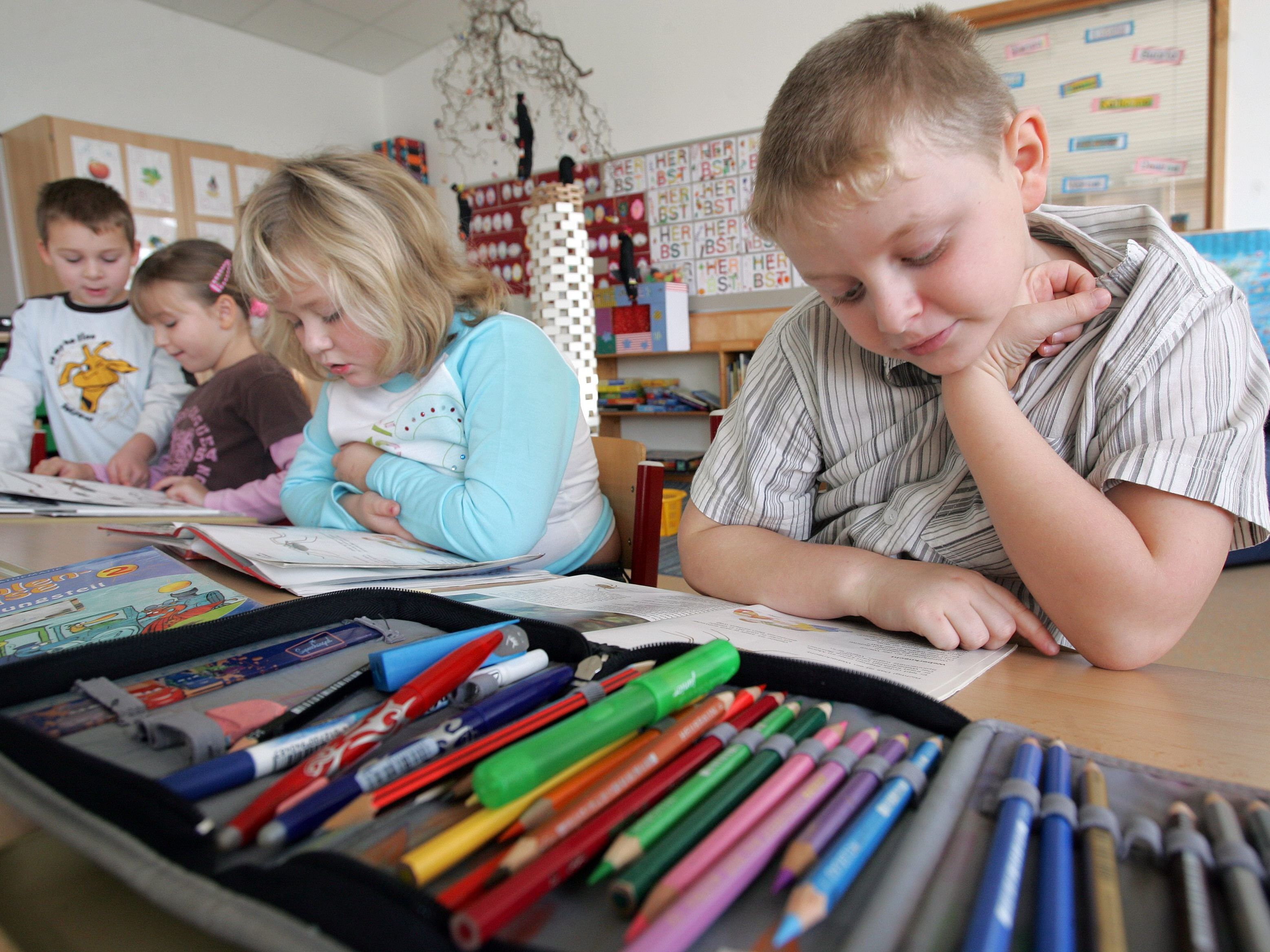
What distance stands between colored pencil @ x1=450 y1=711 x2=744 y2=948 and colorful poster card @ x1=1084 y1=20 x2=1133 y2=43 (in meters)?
3.62

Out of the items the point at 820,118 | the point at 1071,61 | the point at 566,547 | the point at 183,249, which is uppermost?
the point at 1071,61

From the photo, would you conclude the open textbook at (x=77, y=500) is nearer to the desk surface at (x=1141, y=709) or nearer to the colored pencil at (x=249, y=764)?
the desk surface at (x=1141, y=709)

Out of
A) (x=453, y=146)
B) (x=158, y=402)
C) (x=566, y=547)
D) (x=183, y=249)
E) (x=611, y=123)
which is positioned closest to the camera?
(x=566, y=547)

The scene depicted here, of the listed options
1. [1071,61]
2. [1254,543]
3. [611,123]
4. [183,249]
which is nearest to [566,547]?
[1254,543]

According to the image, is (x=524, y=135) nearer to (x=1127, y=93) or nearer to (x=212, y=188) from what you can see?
(x=1127, y=93)

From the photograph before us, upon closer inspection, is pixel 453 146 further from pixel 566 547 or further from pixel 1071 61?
pixel 566 547

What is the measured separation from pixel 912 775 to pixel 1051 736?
0.12m

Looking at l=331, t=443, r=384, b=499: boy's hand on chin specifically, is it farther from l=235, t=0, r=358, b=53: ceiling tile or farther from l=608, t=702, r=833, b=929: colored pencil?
l=235, t=0, r=358, b=53: ceiling tile

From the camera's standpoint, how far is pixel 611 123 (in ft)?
13.8

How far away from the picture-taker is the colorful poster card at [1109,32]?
287 centimetres

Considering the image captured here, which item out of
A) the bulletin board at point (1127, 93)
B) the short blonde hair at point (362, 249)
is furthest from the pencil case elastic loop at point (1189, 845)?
the bulletin board at point (1127, 93)

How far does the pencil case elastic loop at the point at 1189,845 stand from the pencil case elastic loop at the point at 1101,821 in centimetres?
1

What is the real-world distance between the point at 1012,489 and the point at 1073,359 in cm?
14

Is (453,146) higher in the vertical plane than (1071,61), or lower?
higher
